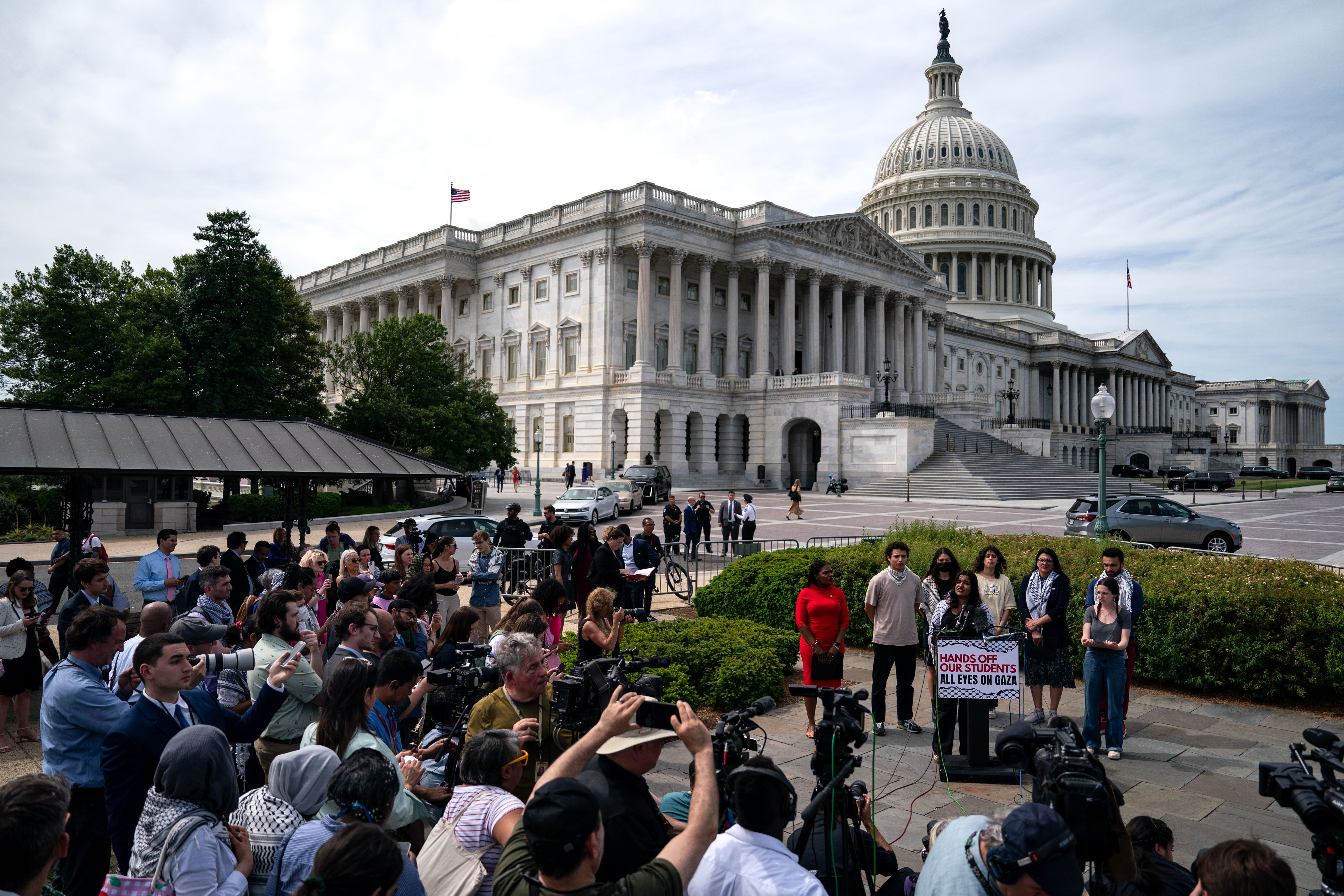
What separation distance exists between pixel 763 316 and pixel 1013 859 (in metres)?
55.6

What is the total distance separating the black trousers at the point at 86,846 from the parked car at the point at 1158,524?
2425 centimetres

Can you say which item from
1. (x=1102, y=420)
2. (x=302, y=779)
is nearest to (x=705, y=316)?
(x=1102, y=420)

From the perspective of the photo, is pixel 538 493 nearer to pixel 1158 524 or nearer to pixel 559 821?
pixel 1158 524

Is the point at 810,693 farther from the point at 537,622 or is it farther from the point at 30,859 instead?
the point at 30,859

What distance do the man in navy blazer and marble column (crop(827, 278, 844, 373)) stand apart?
56823mm

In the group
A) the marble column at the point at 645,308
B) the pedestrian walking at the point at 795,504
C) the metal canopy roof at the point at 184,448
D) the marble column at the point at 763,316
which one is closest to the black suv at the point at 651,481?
the pedestrian walking at the point at 795,504

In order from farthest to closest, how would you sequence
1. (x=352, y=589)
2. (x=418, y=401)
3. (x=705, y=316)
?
1. (x=705, y=316)
2. (x=418, y=401)
3. (x=352, y=589)

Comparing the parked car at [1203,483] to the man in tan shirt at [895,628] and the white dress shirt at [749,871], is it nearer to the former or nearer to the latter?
the man in tan shirt at [895,628]

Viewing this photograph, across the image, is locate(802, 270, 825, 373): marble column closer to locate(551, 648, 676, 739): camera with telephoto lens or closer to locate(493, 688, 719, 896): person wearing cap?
locate(551, 648, 676, 739): camera with telephoto lens

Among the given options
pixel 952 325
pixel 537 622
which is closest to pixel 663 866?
pixel 537 622

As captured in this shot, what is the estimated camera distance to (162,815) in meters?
3.53

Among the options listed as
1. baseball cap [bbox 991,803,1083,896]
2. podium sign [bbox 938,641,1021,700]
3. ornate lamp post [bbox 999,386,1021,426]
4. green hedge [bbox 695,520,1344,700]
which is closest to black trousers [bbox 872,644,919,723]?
podium sign [bbox 938,641,1021,700]

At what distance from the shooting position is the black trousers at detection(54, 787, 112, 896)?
4.49 metres

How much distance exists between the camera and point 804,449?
5884 centimetres
